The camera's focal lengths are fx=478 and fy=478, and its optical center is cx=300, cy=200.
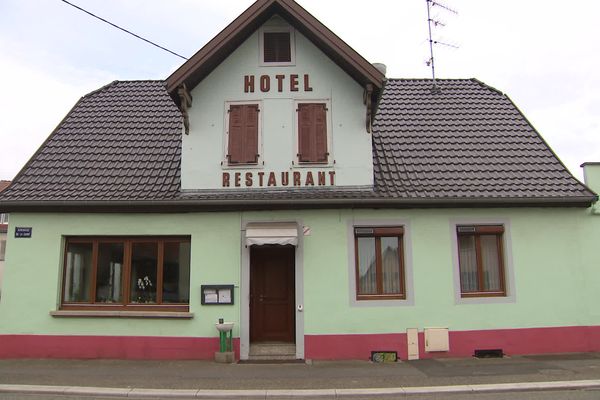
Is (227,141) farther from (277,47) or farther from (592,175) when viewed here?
(592,175)

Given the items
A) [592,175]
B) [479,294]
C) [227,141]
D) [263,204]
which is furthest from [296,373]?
[592,175]

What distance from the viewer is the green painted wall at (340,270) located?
10.1 m

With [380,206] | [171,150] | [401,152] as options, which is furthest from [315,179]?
[171,150]

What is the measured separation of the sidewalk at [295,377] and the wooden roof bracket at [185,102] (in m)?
5.11

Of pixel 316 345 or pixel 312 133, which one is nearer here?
pixel 316 345

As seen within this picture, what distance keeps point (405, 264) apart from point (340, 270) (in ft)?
4.72

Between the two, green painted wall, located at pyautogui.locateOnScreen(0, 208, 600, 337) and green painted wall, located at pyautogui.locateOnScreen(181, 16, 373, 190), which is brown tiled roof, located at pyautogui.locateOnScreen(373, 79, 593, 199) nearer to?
green painted wall, located at pyautogui.locateOnScreen(0, 208, 600, 337)

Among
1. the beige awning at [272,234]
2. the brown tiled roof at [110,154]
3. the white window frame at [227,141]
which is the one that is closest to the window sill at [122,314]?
the beige awning at [272,234]

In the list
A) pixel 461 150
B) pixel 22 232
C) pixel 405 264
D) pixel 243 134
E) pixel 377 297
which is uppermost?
pixel 243 134

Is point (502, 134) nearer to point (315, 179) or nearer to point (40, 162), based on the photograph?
point (315, 179)

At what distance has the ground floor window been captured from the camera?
34.5ft

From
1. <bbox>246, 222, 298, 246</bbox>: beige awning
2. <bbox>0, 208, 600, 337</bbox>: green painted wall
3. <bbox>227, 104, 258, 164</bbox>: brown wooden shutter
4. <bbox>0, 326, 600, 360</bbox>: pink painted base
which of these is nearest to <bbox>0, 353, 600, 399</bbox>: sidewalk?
<bbox>0, 326, 600, 360</bbox>: pink painted base

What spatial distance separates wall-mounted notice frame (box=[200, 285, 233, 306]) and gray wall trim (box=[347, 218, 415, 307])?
255 centimetres

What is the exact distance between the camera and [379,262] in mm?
10500
